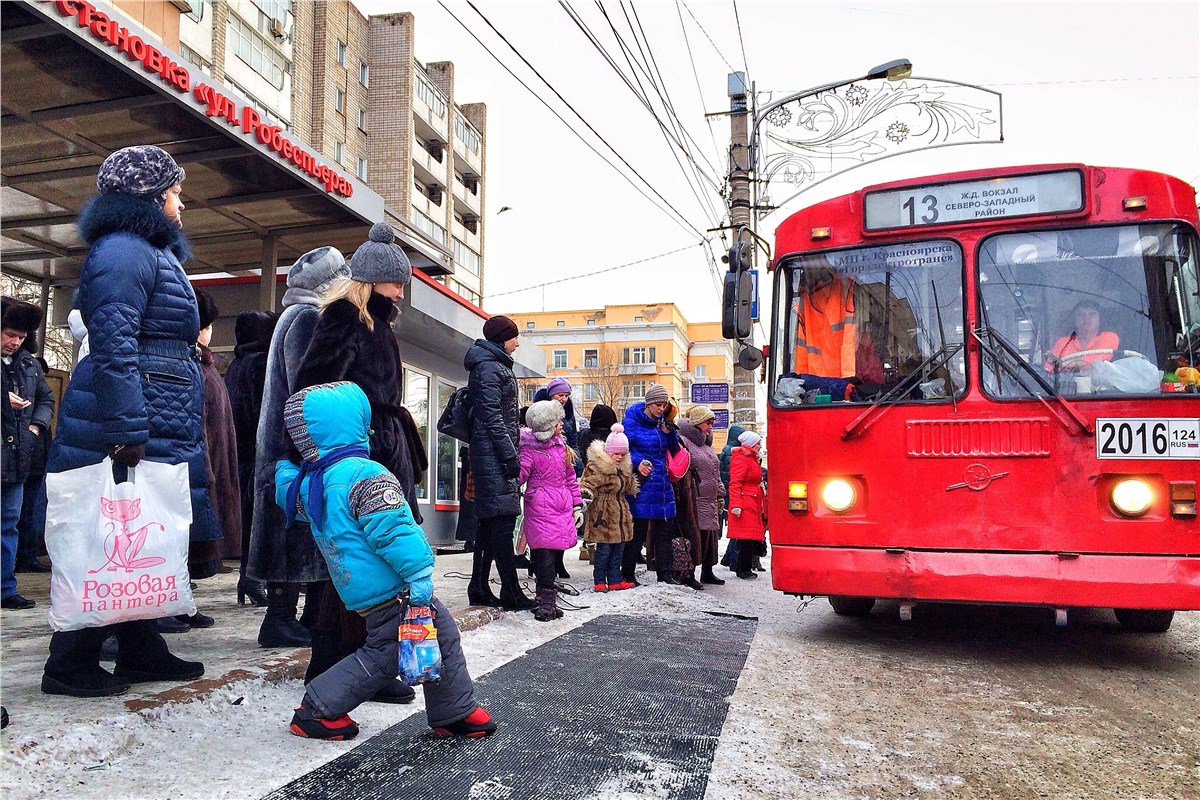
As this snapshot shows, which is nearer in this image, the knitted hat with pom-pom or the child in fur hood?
the child in fur hood

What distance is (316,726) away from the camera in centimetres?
337

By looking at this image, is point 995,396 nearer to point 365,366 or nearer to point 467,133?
point 365,366


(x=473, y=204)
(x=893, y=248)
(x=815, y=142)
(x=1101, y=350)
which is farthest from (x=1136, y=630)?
(x=473, y=204)

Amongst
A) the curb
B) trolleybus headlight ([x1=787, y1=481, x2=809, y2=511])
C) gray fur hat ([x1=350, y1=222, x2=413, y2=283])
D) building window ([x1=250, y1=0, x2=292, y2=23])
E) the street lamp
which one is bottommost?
the curb

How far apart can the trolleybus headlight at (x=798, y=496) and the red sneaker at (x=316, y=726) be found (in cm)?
352

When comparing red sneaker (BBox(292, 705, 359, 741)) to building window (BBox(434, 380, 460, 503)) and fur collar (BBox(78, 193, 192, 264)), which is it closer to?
fur collar (BBox(78, 193, 192, 264))

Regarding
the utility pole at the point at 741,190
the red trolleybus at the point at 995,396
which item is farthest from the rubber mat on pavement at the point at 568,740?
the utility pole at the point at 741,190

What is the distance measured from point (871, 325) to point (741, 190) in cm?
920

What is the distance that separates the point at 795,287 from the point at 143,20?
76.6 feet

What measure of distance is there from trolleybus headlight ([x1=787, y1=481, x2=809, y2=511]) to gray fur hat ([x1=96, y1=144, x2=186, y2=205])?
13.4ft

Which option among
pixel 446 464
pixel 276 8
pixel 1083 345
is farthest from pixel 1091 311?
pixel 276 8

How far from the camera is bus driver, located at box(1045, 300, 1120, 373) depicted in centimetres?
559

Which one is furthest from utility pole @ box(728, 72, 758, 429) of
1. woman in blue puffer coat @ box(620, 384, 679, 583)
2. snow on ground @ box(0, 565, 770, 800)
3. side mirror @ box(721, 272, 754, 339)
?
snow on ground @ box(0, 565, 770, 800)

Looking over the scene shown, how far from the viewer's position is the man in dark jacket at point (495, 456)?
5996 mm
